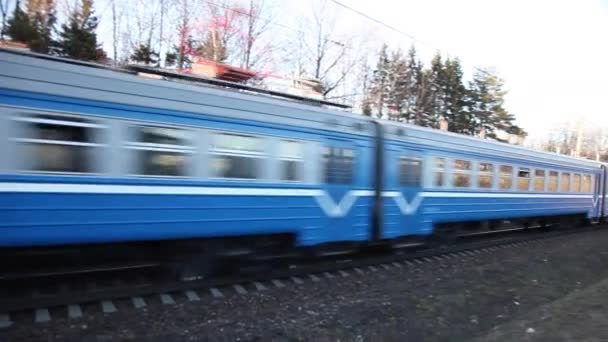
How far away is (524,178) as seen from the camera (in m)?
13.8

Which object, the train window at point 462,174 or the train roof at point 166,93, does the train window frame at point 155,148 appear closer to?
the train roof at point 166,93

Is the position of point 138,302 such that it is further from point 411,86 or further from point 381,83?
point 411,86

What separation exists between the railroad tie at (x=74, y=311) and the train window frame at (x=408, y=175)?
6144 millimetres

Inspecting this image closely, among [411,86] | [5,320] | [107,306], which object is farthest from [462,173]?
[411,86]

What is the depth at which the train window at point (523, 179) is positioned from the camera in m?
13.5

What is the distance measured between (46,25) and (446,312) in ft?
106

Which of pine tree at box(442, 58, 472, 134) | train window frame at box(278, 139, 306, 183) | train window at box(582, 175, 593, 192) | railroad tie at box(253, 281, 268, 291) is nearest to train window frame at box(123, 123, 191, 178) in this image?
train window frame at box(278, 139, 306, 183)

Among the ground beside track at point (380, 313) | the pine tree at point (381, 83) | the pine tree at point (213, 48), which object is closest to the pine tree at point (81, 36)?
the pine tree at point (213, 48)

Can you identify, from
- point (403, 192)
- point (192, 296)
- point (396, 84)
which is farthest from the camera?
point (396, 84)

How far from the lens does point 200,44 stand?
98.0 feet

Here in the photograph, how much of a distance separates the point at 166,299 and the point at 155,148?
1951 millimetres

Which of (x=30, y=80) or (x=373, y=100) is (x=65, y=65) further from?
(x=373, y=100)

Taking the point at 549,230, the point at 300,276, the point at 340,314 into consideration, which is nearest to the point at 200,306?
the point at 340,314

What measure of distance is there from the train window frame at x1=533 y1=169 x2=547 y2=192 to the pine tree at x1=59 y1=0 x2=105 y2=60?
83.8 ft
